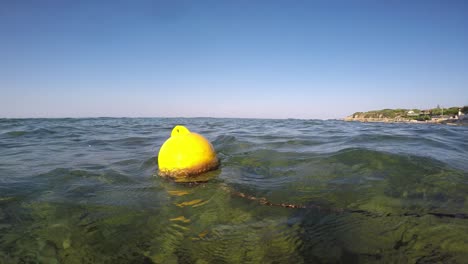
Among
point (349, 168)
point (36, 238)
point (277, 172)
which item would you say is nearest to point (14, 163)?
point (36, 238)

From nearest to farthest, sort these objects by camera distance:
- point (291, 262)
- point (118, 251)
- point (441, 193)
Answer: point (291, 262) < point (118, 251) < point (441, 193)

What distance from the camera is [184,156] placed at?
4.94 metres

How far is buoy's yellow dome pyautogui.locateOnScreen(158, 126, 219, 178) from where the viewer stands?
16.3 feet

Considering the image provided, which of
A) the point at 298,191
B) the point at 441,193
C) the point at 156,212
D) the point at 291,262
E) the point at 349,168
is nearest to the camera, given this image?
the point at 291,262

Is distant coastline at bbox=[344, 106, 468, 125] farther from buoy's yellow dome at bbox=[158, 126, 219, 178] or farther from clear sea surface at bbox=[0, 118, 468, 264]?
buoy's yellow dome at bbox=[158, 126, 219, 178]

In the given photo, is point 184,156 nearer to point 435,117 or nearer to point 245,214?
point 245,214

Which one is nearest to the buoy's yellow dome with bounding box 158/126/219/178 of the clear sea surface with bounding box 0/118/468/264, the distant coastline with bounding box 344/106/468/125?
the clear sea surface with bounding box 0/118/468/264

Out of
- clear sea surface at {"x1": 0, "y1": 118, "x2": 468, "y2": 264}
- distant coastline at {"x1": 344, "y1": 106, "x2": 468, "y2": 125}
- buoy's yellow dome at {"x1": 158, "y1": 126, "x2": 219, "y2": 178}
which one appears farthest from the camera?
distant coastline at {"x1": 344, "y1": 106, "x2": 468, "y2": 125}

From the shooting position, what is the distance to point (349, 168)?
5500 mm

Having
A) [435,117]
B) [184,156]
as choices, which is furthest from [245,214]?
[435,117]

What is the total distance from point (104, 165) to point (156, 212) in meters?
3.70

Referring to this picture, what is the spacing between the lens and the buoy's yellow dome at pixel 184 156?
495cm

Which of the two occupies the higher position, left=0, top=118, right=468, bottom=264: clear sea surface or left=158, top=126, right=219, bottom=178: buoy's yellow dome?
left=158, top=126, right=219, bottom=178: buoy's yellow dome

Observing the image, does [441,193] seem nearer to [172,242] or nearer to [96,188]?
[172,242]
